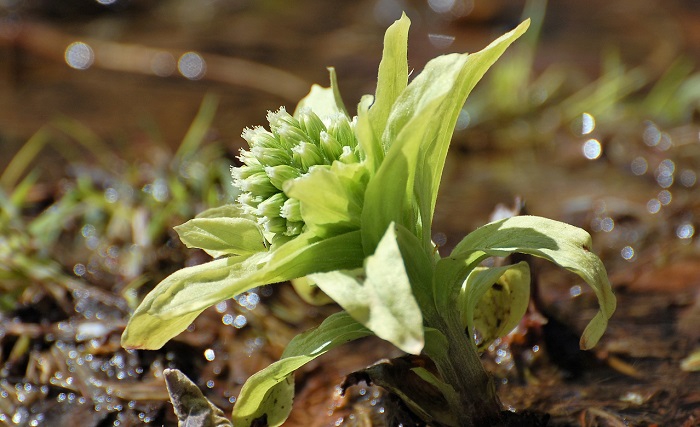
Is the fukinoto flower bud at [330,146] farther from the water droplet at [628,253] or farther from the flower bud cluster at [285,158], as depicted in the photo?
the water droplet at [628,253]

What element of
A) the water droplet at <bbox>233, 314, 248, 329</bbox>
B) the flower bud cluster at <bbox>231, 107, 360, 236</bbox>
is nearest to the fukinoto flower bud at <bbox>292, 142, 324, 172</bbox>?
the flower bud cluster at <bbox>231, 107, 360, 236</bbox>

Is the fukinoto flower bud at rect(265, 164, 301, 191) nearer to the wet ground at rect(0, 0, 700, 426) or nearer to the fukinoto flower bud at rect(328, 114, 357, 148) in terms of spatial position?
the fukinoto flower bud at rect(328, 114, 357, 148)

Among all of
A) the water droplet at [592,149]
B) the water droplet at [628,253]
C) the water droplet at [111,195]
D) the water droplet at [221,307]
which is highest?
the water droplet at [111,195]

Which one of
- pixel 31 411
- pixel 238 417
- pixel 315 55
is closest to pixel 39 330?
pixel 31 411

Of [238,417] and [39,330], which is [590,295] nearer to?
[238,417]

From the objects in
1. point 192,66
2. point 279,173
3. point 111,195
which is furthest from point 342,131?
point 192,66

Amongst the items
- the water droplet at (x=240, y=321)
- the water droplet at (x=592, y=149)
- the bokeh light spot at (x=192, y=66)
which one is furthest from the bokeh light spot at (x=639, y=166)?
the bokeh light spot at (x=192, y=66)
